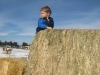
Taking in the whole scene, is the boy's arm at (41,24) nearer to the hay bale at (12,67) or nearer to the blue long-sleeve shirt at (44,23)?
the blue long-sleeve shirt at (44,23)

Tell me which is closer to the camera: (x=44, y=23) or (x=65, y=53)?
(x=65, y=53)

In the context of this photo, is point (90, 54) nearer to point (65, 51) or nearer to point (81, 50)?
point (81, 50)

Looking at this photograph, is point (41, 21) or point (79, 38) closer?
point (79, 38)

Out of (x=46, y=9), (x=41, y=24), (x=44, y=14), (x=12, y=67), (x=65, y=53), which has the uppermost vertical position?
(x=46, y=9)

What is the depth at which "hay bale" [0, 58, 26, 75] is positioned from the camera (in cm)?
771

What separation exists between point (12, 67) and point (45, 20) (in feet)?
5.58

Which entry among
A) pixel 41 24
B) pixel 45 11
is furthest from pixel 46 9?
pixel 41 24

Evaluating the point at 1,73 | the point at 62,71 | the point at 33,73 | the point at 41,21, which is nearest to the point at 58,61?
the point at 62,71

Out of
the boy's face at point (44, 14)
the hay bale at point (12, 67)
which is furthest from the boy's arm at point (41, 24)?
the hay bale at point (12, 67)

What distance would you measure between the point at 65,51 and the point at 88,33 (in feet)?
2.55

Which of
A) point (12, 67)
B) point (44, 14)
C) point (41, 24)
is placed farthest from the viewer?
point (12, 67)

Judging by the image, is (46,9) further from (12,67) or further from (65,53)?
(12,67)

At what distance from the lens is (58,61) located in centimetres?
704

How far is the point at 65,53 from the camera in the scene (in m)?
7.04
